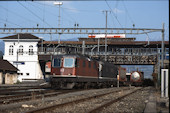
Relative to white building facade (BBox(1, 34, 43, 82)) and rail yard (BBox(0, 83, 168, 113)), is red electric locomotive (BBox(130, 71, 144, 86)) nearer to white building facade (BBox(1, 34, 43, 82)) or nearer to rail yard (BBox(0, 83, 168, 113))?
white building facade (BBox(1, 34, 43, 82))

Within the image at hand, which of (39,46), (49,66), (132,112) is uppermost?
(39,46)

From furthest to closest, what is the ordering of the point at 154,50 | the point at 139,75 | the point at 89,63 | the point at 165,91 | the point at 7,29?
the point at 154,50 < the point at 139,75 < the point at 7,29 < the point at 89,63 < the point at 165,91

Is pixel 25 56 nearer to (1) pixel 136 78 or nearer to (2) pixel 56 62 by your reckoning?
(1) pixel 136 78

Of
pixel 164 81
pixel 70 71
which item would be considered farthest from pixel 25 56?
pixel 164 81

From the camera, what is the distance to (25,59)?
7144 centimetres

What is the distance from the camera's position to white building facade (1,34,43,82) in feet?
230

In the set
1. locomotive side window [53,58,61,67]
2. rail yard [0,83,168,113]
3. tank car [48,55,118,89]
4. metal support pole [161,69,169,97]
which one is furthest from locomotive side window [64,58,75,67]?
metal support pole [161,69,169,97]

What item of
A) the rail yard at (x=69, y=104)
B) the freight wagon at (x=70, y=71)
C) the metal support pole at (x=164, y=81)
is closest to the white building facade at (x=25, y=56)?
the freight wagon at (x=70, y=71)

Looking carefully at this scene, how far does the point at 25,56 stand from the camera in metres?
71.6

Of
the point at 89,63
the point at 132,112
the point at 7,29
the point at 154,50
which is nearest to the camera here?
the point at 132,112

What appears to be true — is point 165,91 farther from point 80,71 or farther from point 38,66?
point 38,66

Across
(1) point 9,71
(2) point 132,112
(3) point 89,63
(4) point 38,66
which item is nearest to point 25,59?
(4) point 38,66

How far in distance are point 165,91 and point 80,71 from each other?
987 cm

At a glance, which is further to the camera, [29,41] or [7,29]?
[29,41]
